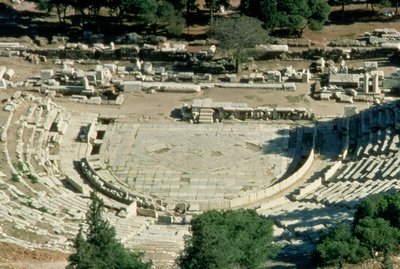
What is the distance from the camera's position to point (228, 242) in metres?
41.8

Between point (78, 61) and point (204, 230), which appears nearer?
point (204, 230)

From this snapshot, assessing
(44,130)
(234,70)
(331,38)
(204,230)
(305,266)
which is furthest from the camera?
(331,38)

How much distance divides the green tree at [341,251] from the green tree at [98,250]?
7.58 meters

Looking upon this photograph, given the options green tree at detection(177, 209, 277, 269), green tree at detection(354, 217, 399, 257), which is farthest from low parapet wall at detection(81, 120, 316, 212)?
green tree at detection(354, 217, 399, 257)

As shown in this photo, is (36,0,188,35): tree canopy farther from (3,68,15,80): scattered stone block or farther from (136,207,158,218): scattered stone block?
(136,207,158,218): scattered stone block

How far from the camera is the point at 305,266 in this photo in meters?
45.9

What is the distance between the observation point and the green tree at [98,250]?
40.4 metres

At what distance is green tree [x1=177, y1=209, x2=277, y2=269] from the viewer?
133 ft

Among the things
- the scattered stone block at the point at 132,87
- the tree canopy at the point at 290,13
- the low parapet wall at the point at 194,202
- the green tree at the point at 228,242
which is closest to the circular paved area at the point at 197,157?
the low parapet wall at the point at 194,202

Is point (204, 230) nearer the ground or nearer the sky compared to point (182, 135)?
nearer the sky

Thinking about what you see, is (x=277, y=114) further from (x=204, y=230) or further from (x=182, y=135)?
(x=204, y=230)

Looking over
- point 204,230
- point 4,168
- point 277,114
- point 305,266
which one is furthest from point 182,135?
point 204,230

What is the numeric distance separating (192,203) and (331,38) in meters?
30.4

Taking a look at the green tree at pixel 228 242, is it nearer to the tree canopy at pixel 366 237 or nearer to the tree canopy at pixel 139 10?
the tree canopy at pixel 366 237
